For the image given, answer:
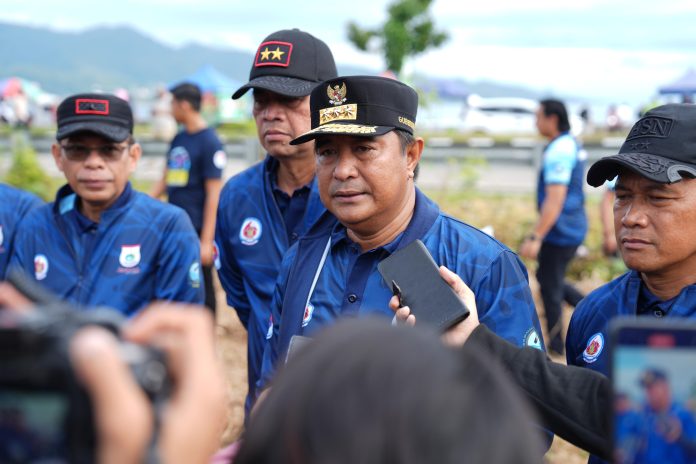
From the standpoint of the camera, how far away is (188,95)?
22.1ft

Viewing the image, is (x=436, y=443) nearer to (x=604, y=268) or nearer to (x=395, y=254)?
(x=395, y=254)

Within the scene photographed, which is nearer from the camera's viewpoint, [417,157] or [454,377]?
[454,377]

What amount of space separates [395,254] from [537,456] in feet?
4.55

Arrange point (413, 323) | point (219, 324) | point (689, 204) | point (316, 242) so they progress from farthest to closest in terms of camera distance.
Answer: point (219, 324), point (316, 242), point (689, 204), point (413, 323)

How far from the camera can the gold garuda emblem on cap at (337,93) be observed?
2.75 meters

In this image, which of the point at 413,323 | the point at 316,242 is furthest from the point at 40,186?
the point at 413,323

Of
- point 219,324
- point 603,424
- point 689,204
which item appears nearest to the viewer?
point 603,424

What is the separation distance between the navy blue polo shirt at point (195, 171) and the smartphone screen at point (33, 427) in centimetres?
523

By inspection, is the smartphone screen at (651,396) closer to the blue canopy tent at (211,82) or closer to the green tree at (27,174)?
the green tree at (27,174)

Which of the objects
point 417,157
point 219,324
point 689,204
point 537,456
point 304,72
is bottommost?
point 219,324

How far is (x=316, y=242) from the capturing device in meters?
2.94

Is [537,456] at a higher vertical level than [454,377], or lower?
lower

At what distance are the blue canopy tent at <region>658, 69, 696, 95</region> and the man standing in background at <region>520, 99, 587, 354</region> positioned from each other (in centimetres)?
745

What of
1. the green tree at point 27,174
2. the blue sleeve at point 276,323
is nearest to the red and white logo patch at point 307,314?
the blue sleeve at point 276,323
